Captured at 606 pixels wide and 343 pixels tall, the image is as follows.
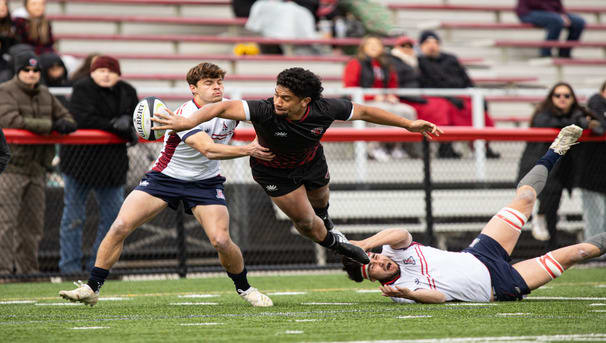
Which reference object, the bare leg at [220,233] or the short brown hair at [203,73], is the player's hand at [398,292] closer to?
the bare leg at [220,233]

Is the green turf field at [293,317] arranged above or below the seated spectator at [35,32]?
below

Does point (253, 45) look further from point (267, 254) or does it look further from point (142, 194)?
point (142, 194)

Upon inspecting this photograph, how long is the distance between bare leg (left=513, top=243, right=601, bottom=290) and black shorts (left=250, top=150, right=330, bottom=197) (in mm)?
1738

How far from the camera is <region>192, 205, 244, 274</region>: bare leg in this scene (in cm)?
682

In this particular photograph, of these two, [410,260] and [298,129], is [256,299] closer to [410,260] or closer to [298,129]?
[410,260]

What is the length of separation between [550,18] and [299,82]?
42.5 ft

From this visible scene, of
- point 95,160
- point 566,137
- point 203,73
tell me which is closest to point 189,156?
point 203,73

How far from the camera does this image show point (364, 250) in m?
7.04

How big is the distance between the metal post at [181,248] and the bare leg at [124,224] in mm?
3196

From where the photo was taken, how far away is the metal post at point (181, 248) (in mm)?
10188

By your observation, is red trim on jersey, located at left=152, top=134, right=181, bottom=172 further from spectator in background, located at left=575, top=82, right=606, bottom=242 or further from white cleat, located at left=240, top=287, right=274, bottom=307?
spectator in background, located at left=575, top=82, right=606, bottom=242

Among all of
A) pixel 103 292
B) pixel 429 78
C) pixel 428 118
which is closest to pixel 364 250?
pixel 103 292

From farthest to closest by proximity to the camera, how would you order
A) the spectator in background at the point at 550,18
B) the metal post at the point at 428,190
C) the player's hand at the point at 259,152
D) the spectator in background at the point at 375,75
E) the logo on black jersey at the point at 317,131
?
1. the spectator in background at the point at 550,18
2. the spectator in background at the point at 375,75
3. the metal post at the point at 428,190
4. the logo on black jersey at the point at 317,131
5. the player's hand at the point at 259,152

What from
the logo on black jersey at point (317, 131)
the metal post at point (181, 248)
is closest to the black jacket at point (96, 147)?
the metal post at point (181, 248)
